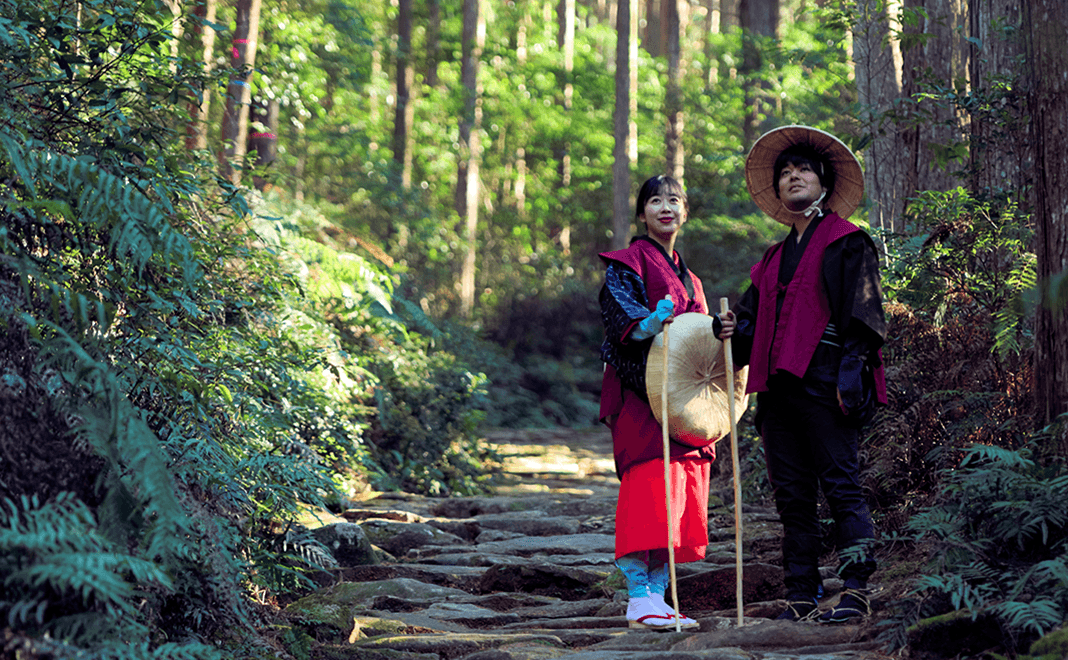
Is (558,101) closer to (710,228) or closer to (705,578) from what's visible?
(710,228)

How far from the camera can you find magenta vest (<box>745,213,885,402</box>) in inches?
164

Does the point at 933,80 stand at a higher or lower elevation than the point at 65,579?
higher

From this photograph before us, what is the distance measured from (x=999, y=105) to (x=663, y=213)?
2.23 meters

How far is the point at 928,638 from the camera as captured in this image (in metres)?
3.18

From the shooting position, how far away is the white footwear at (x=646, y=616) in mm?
4176

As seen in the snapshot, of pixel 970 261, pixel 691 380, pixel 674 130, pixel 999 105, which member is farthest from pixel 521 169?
pixel 691 380

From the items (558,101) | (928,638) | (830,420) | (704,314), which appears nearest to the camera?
(928,638)

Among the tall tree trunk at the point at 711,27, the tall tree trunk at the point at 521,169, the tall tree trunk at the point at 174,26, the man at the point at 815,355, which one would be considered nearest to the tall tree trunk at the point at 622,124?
the tall tree trunk at the point at 521,169

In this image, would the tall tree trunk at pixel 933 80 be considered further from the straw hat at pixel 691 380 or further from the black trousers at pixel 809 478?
the black trousers at pixel 809 478

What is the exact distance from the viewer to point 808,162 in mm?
4465

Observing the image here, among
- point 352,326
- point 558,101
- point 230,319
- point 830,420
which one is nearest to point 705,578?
point 830,420

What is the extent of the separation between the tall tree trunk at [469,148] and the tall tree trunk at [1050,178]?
55.6 feet

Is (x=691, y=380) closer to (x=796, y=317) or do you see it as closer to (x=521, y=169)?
(x=796, y=317)

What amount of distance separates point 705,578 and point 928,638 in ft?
A: 5.72
